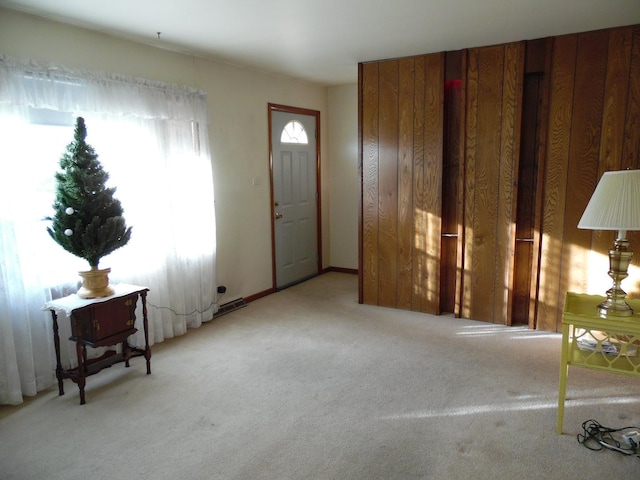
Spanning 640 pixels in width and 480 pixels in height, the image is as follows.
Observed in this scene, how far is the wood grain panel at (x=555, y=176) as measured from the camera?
3.62m

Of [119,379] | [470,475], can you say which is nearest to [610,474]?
[470,475]

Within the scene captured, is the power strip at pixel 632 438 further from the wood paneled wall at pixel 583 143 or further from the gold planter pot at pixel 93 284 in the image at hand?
the gold planter pot at pixel 93 284

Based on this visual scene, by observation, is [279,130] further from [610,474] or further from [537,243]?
[610,474]

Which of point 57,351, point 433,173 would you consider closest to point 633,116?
point 433,173

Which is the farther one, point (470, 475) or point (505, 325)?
point (505, 325)

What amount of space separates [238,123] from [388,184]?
5.33 feet

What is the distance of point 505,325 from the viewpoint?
4.10m

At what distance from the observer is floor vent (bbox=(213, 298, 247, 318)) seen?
4.46 metres

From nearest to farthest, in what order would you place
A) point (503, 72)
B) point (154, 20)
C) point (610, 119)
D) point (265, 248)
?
1. point (154, 20)
2. point (610, 119)
3. point (503, 72)
4. point (265, 248)

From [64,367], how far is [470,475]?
8.85 ft

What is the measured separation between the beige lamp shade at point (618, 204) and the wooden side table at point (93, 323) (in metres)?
2.79

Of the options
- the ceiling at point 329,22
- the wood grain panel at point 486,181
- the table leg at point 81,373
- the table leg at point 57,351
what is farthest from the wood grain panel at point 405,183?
the table leg at point 57,351

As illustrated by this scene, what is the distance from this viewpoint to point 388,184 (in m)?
4.46

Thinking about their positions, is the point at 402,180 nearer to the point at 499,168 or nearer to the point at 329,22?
the point at 499,168
